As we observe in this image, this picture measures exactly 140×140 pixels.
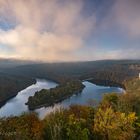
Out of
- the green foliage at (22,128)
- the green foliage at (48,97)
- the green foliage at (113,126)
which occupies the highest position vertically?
the green foliage at (22,128)

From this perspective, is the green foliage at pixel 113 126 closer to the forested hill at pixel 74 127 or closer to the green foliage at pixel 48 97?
the forested hill at pixel 74 127

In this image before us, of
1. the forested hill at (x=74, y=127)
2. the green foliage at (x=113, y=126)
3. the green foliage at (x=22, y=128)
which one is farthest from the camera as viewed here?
the green foliage at (x=113, y=126)

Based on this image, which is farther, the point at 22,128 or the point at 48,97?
the point at 48,97

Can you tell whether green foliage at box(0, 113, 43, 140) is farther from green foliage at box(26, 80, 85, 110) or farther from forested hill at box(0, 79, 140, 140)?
green foliage at box(26, 80, 85, 110)

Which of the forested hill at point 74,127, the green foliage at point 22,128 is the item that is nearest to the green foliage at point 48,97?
the forested hill at point 74,127

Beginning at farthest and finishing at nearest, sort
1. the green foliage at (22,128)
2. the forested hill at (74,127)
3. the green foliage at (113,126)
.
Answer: the green foliage at (113,126) → the forested hill at (74,127) → the green foliage at (22,128)

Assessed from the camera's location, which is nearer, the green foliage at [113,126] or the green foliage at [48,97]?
the green foliage at [113,126]

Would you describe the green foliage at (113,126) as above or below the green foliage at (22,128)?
below

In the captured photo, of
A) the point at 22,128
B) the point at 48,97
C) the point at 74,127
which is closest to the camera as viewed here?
the point at 22,128

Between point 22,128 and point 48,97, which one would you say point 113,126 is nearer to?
point 22,128

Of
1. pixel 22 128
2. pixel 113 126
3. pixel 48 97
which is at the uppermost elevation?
pixel 22 128

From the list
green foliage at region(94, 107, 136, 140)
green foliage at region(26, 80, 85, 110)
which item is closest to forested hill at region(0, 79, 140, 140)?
green foliage at region(94, 107, 136, 140)

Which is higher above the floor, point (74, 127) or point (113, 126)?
point (74, 127)

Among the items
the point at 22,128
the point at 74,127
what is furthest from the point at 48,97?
the point at 22,128
